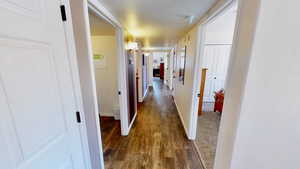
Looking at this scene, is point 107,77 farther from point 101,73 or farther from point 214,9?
point 214,9

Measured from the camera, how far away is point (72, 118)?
36.5 inches

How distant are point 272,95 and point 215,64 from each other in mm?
3801

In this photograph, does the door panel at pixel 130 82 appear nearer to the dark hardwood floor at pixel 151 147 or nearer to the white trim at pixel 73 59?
the dark hardwood floor at pixel 151 147

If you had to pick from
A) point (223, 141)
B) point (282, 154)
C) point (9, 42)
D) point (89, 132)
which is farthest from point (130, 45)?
point (282, 154)

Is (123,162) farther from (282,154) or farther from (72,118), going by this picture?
(282,154)

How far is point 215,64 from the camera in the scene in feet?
13.8

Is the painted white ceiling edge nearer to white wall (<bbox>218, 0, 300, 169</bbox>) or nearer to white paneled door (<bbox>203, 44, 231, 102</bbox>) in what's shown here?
white wall (<bbox>218, 0, 300, 169</bbox>)

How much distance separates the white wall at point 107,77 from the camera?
9.64 ft

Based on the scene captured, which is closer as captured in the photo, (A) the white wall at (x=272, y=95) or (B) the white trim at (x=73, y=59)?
(A) the white wall at (x=272, y=95)

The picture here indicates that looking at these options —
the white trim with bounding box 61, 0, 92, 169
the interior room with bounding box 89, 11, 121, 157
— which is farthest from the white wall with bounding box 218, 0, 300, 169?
the interior room with bounding box 89, 11, 121, 157

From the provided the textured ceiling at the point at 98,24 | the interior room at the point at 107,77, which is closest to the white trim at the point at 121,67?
the textured ceiling at the point at 98,24

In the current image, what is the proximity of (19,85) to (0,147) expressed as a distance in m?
0.28

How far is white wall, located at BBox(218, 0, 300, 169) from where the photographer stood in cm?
71

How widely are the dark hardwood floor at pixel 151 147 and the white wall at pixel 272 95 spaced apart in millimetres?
1151
